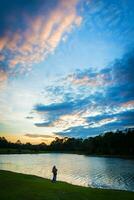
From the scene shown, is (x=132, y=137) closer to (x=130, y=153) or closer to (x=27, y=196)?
(x=130, y=153)

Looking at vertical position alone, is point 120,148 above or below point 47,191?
above

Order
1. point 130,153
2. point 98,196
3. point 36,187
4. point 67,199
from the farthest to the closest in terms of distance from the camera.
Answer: point 130,153 → point 36,187 → point 98,196 → point 67,199

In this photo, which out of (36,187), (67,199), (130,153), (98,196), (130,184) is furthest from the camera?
(130,153)

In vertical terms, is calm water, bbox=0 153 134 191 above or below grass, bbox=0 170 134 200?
above

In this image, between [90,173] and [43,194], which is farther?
[90,173]

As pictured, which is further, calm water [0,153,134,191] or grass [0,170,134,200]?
calm water [0,153,134,191]

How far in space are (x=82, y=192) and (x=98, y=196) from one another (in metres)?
2.10

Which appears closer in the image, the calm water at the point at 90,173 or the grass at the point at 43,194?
the grass at the point at 43,194

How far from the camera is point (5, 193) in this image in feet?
90.6

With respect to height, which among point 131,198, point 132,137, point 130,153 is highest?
point 132,137

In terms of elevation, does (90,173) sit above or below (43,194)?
above

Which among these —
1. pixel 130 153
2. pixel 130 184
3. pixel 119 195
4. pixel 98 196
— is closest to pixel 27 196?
pixel 98 196

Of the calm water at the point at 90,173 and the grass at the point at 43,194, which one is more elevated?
the calm water at the point at 90,173

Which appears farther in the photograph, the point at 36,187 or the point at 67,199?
the point at 36,187
